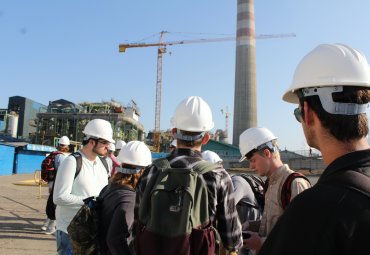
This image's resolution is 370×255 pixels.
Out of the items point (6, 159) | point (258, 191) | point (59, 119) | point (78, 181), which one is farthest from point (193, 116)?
point (59, 119)

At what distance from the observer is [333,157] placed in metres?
1.20

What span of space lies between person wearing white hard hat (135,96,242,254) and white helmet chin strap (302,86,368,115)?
3.20 ft

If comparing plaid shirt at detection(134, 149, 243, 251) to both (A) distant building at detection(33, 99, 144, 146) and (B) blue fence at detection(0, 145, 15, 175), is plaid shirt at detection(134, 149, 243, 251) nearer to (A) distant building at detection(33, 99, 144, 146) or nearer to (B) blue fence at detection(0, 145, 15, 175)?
(B) blue fence at detection(0, 145, 15, 175)

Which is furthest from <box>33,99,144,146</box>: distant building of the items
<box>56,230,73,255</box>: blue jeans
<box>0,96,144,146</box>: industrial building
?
<box>56,230,73,255</box>: blue jeans

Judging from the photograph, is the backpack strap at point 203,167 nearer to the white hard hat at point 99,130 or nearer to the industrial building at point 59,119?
the white hard hat at point 99,130

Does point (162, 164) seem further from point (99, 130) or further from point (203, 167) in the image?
point (99, 130)

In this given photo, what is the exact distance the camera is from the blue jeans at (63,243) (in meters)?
3.52

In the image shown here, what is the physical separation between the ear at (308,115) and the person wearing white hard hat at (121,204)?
5.69 ft

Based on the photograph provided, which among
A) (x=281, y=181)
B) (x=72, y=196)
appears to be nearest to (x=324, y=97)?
(x=281, y=181)

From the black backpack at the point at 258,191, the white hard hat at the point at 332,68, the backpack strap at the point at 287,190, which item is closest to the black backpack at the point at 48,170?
the black backpack at the point at 258,191

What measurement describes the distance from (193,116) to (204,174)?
50 cm

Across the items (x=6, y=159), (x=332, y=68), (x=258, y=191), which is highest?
(x=332, y=68)

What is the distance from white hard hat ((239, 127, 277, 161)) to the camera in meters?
3.33

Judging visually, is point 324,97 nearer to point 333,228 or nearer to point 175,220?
point 333,228
